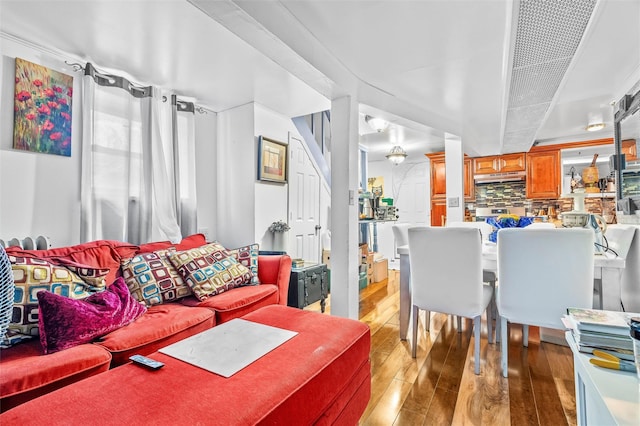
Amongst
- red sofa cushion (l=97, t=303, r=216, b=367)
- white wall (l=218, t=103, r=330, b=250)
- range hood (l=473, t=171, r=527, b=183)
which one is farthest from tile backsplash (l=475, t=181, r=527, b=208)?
red sofa cushion (l=97, t=303, r=216, b=367)

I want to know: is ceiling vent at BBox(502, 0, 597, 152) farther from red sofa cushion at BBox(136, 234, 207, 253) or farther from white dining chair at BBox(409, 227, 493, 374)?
red sofa cushion at BBox(136, 234, 207, 253)

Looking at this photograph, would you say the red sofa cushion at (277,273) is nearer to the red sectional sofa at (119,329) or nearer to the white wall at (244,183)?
the red sectional sofa at (119,329)

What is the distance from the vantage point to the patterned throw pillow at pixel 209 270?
217cm

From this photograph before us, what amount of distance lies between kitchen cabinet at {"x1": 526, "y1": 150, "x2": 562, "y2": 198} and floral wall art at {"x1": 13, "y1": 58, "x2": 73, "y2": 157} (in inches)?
254

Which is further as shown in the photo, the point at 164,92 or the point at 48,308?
the point at 164,92

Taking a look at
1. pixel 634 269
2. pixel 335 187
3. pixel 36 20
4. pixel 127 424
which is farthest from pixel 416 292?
pixel 36 20

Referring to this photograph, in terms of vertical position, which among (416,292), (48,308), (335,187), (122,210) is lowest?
(416,292)

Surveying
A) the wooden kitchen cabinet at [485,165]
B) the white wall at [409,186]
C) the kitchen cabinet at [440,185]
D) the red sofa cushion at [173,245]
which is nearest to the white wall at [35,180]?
the red sofa cushion at [173,245]

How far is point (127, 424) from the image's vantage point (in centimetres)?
81

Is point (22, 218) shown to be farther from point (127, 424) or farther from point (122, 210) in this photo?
point (127, 424)

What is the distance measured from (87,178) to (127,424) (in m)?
2.13

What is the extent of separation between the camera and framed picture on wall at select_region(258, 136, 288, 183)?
338cm

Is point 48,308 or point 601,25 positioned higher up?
point 601,25

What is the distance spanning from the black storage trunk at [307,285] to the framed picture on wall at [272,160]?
119cm
